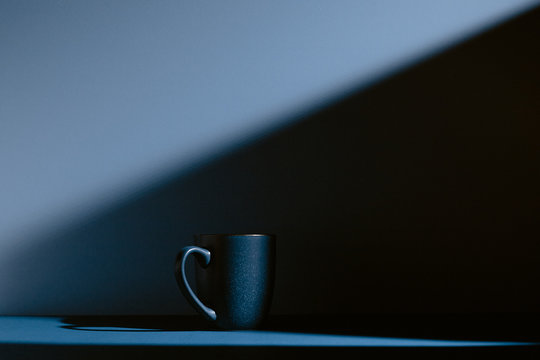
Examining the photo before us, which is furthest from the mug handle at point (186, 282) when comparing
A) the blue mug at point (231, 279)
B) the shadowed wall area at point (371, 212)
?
the shadowed wall area at point (371, 212)

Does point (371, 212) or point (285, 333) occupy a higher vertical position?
point (371, 212)

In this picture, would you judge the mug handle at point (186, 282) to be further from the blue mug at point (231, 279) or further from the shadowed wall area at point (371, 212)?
the shadowed wall area at point (371, 212)

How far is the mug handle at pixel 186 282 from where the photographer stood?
2.09ft

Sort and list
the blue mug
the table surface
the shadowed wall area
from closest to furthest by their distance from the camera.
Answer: the table surface
the blue mug
the shadowed wall area

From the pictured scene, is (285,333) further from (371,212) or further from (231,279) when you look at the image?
(371,212)

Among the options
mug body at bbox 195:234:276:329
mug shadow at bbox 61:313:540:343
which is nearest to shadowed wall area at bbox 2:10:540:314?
mug shadow at bbox 61:313:540:343

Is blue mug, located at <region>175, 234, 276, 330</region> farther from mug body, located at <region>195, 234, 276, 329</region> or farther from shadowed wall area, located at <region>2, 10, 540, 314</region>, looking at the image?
shadowed wall area, located at <region>2, 10, 540, 314</region>

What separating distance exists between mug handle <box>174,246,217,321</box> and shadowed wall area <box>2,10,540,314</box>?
18cm

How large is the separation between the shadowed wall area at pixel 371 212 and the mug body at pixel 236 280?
0.16 metres

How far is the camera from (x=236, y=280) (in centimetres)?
65

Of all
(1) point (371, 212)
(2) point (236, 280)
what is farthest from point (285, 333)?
(1) point (371, 212)

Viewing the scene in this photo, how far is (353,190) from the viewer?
2.76ft

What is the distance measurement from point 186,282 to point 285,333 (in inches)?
5.6

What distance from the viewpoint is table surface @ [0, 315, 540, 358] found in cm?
55
